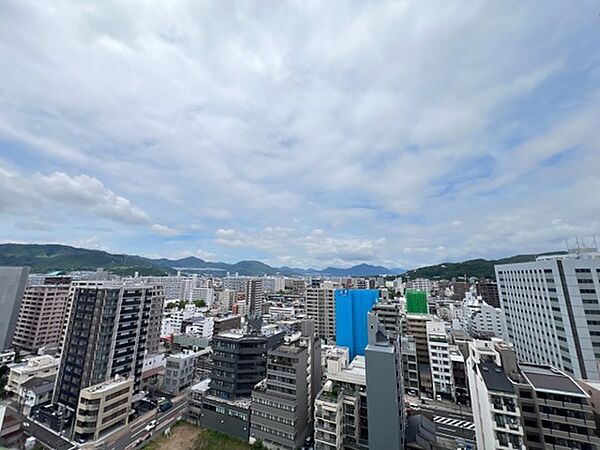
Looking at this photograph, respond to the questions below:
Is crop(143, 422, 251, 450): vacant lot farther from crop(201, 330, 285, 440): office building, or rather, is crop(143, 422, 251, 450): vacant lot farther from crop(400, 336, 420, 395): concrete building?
crop(400, 336, 420, 395): concrete building

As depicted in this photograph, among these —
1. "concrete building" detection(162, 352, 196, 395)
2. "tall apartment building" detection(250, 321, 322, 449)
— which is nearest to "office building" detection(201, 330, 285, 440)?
"tall apartment building" detection(250, 321, 322, 449)

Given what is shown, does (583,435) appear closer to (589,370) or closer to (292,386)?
(589,370)

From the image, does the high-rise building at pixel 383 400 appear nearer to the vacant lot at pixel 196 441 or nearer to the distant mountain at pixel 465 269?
the vacant lot at pixel 196 441

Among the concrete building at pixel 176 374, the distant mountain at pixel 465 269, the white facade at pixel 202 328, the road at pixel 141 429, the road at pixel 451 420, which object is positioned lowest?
the road at pixel 141 429

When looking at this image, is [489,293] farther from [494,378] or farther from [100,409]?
[100,409]

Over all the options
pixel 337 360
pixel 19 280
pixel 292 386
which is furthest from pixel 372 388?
pixel 19 280

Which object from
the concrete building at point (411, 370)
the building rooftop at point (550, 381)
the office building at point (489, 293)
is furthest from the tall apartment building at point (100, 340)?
the office building at point (489, 293)
